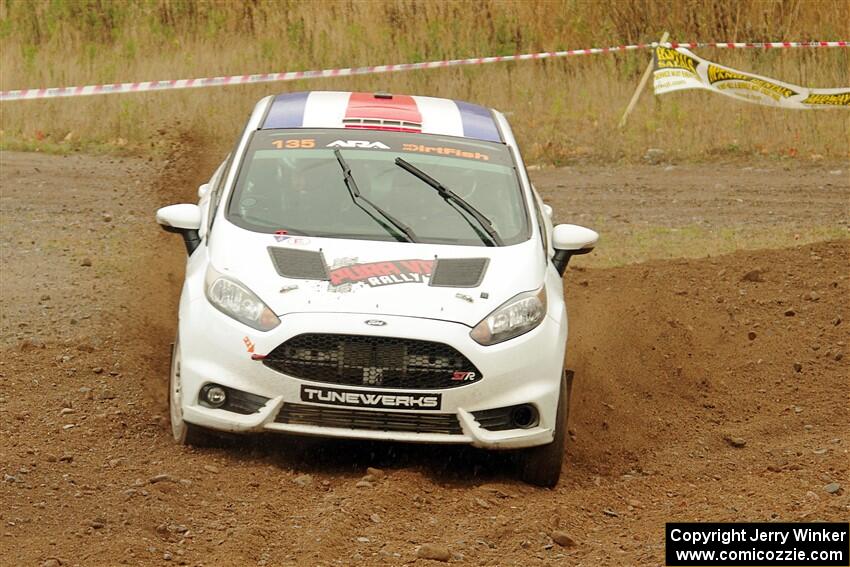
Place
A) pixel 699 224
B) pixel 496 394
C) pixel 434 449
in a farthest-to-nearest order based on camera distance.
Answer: pixel 699 224 → pixel 434 449 → pixel 496 394

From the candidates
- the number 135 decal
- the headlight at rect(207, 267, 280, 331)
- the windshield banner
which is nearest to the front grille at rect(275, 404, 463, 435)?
the headlight at rect(207, 267, 280, 331)

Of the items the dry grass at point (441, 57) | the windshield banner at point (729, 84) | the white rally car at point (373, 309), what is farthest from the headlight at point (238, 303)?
the windshield banner at point (729, 84)

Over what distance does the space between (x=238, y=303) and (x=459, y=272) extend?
3.64 feet

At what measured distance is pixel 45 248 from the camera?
39.4ft

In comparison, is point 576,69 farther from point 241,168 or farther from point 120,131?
point 241,168

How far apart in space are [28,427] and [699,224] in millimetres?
8594

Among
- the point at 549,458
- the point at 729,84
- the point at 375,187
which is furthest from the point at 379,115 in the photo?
the point at 729,84

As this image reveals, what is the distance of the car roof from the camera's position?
27.1ft

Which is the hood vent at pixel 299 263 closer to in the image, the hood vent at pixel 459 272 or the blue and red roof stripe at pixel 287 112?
the hood vent at pixel 459 272

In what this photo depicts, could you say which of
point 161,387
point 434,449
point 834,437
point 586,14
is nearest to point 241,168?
point 161,387

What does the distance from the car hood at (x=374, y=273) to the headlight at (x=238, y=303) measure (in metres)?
0.04

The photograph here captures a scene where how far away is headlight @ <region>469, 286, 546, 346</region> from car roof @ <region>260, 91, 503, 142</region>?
1.79 meters

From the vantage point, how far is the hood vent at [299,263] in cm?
671

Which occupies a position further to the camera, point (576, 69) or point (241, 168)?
point (576, 69)
